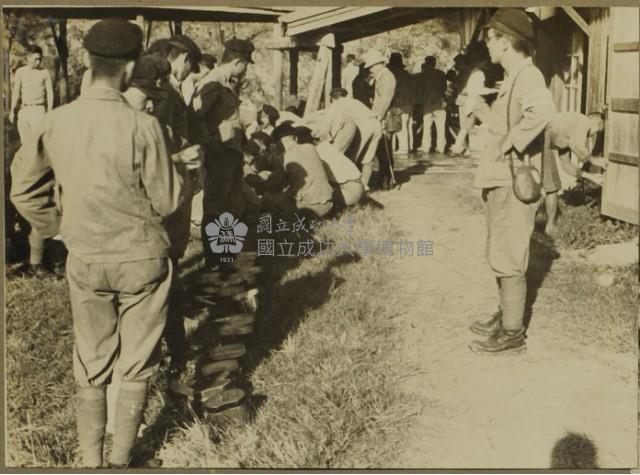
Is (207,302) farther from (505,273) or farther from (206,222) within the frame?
(505,273)

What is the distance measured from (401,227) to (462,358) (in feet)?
3.23

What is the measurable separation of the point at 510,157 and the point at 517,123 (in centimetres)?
22

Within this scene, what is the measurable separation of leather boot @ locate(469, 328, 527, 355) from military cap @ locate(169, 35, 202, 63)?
8.22ft

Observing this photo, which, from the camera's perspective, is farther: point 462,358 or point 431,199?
point 431,199

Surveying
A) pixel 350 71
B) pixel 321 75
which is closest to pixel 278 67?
pixel 321 75

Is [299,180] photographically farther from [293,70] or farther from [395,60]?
[395,60]

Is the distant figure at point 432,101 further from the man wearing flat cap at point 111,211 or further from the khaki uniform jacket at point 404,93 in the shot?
the man wearing flat cap at point 111,211

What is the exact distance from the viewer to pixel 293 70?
6.04 meters

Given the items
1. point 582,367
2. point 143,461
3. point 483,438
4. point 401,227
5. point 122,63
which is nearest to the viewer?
point 122,63

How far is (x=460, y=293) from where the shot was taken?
18.5 feet

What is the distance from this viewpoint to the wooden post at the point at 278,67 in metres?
5.60

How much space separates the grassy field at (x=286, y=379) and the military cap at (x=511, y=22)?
1464mm

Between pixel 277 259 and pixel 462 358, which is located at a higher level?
pixel 277 259

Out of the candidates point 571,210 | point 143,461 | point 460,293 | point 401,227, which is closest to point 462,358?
point 460,293
